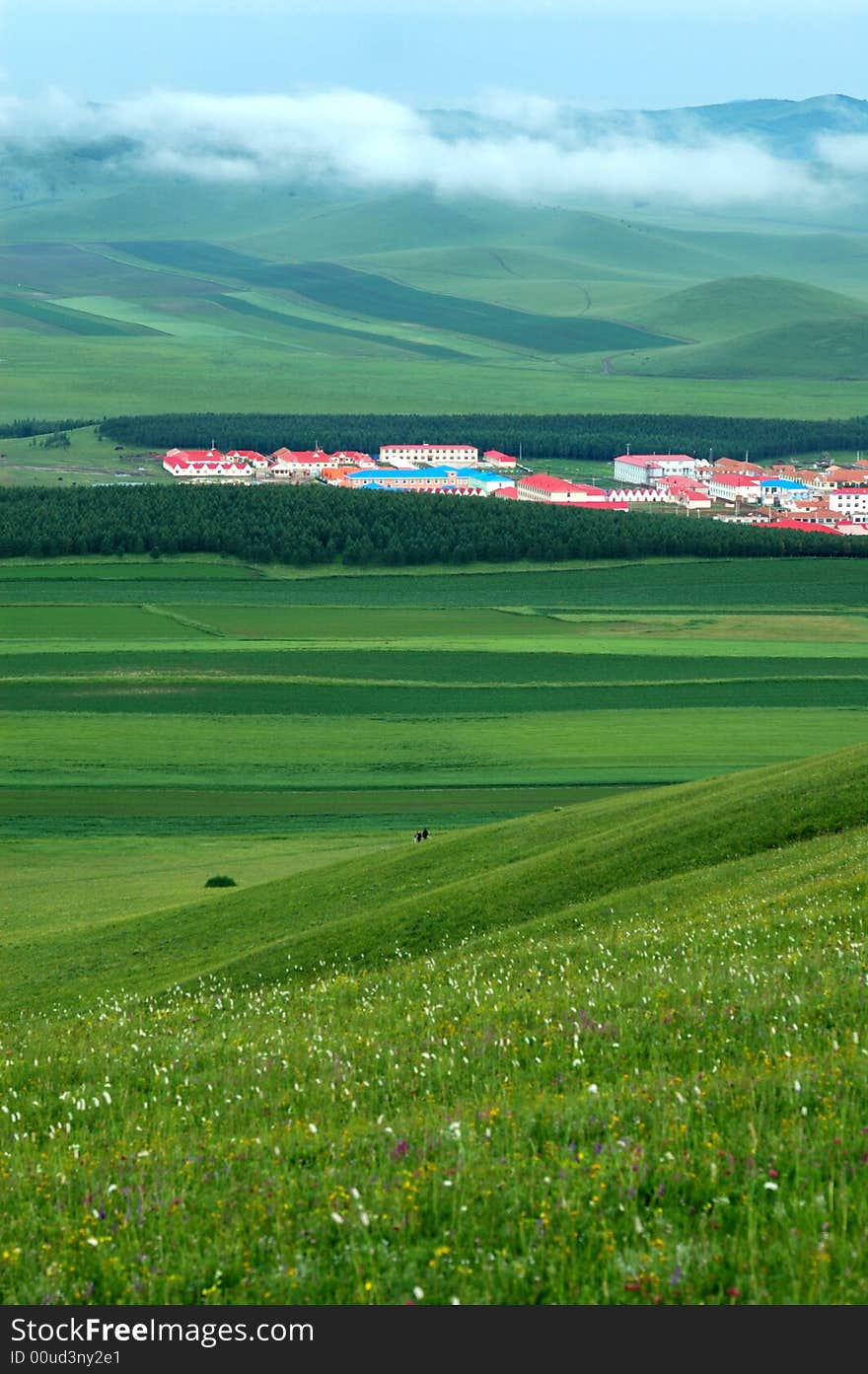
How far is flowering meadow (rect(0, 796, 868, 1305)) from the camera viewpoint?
9539 millimetres

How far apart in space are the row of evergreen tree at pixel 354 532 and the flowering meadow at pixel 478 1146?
100 meters

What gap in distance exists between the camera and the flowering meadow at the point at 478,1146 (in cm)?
954

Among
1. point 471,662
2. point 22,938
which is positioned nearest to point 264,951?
point 22,938

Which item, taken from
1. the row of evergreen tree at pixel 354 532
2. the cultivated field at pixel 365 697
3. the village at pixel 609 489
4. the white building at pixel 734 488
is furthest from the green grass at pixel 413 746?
the white building at pixel 734 488

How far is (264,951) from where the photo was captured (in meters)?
27.8

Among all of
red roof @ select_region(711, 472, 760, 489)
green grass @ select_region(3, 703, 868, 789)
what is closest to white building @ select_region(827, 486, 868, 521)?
red roof @ select_region(711, 472, 760, 489)

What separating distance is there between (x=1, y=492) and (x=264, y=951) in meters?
118

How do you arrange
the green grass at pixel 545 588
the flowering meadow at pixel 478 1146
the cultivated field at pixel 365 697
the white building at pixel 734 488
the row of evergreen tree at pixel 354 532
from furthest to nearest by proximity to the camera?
the white building at pixel 734 488 → the row of evergreen tree at pixel 354 532 → the green grass at pixel 545 588 → the cultivated field at pixel 365 697 → the flowering meadow at pixel 478 1146

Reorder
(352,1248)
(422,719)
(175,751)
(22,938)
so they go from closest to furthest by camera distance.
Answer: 1. (352,1248)
2. (22,938)
3. (175,751)
4. (422,719)

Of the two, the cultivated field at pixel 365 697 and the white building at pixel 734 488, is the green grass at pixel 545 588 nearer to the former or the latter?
the cultivated field at pixel 365 697

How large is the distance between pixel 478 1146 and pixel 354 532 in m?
111

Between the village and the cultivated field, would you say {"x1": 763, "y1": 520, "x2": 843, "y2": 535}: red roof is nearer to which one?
the village

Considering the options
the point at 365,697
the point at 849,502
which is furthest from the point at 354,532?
the point at 849,502

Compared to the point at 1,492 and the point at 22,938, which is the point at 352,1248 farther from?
the point at 1,492
